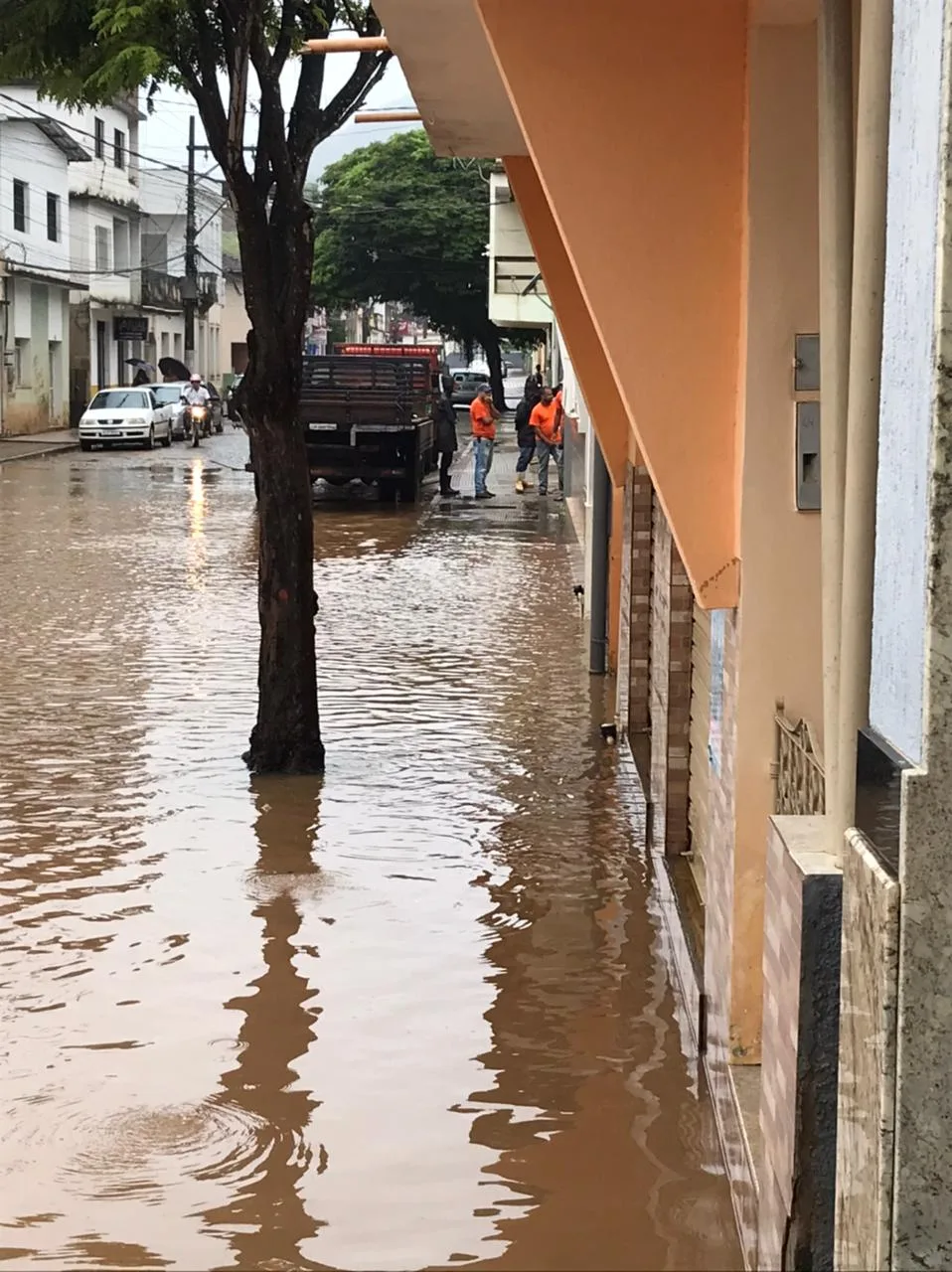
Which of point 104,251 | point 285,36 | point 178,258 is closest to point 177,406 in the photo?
point 104,251

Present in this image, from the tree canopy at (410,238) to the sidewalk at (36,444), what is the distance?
17.3 metres

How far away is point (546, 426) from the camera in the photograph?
25.7 m

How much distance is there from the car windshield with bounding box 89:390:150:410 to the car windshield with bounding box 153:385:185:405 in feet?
9.84

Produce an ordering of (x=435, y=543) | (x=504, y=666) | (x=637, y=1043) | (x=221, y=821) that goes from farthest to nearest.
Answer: (x=435, y=543) < (x=504, y=666) < (x=221, y=821) < (x=637, y=1043)

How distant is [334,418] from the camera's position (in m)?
24.1

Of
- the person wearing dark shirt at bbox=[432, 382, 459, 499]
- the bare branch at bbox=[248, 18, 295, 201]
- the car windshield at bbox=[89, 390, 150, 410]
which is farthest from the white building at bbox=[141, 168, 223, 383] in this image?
the bare branch at bbox=[248, 18, 295, 201]

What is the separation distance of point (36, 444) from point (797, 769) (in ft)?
122

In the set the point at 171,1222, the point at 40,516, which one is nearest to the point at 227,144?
the point at 171,1222

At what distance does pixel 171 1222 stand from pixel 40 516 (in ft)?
63.4

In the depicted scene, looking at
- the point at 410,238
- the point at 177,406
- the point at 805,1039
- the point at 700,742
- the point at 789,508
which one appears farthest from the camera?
the point at 410,238

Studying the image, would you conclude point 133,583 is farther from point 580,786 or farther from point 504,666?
point 580,786

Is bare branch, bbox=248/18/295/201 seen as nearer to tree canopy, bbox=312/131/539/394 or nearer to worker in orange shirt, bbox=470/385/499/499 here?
worker in orange shirt, bbox=470/385/499/499

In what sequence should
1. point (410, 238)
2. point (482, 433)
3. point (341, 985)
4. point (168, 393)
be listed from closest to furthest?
1. point (341, 985)
2. point (482, 433)
3. point (168, 393)
4. point (410, 238)

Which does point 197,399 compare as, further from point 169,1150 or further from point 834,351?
point 834,351
